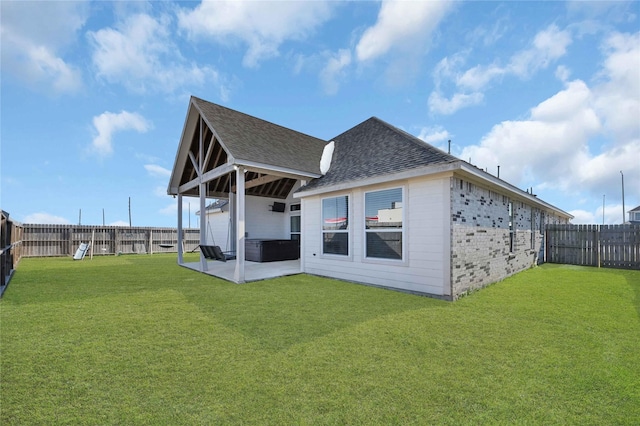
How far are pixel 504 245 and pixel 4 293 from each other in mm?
12719

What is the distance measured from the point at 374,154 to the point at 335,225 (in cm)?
243

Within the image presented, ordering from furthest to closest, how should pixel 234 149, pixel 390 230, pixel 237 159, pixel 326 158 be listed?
pixel 326 158
pixel 234 149
pixel 237 159
pixel 390 230

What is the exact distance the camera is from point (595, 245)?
449 inches

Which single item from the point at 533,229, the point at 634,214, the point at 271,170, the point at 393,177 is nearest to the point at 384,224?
the point at 393,177

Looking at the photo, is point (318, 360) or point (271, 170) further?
point (271, 170)

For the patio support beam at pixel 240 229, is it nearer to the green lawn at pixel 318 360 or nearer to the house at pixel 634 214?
the green lawn at pixel 318 360

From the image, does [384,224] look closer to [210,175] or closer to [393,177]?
[393,177]

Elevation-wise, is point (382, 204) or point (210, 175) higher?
point (210, 175)

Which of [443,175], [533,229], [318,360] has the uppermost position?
[443,175]

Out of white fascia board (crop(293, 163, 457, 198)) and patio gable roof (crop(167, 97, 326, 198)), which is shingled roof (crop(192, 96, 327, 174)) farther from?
white fascia board (crop(293, 163, 457, 198))

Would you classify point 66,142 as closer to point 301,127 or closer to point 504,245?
point 301,127

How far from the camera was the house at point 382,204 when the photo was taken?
562cm

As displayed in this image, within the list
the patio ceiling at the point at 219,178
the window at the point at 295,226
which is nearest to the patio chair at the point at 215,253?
the patio ceiling at the point at 219,178

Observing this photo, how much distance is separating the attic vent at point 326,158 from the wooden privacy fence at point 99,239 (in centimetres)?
1303
